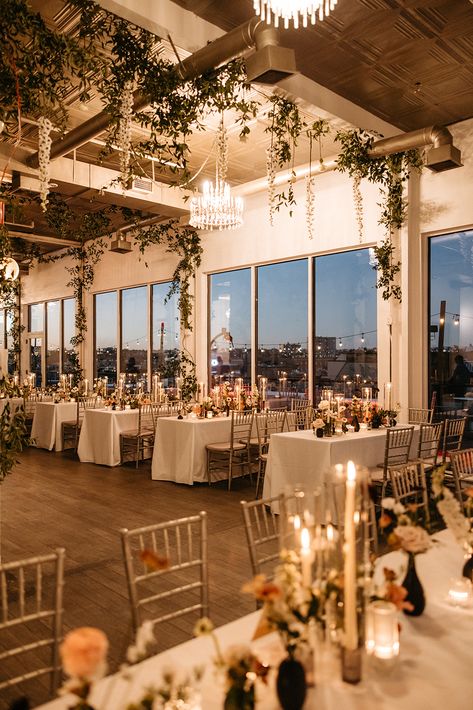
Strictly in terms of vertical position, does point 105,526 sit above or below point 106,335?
below

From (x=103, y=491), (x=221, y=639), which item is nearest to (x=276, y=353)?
(x=103, y=491)

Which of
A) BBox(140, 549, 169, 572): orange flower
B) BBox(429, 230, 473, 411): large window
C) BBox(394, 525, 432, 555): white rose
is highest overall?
BBox(429, 230, 473, 411): large window

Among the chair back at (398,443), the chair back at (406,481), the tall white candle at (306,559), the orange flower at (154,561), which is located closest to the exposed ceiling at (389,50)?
the chair back at (398,443)

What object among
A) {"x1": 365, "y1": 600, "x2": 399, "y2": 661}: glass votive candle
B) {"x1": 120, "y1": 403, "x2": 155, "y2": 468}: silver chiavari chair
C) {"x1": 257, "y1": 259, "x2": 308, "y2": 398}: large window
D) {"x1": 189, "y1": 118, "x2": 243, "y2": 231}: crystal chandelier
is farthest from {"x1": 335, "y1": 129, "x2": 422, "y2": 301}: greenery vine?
{"x1": 365, "y1": 600, "x2": 399, "y2": 661}: glass votive candle

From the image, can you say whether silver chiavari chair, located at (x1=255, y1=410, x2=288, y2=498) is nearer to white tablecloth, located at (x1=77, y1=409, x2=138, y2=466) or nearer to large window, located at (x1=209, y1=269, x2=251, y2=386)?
white tablecloth, located at (x1=77, y1=409, x2=138, y2=466)

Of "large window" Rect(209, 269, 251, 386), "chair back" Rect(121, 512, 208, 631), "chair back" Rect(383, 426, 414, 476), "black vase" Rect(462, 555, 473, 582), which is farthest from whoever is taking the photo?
"large window" Rect(209, 269, 251, 386)

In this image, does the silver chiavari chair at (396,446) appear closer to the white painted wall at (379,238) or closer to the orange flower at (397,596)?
the white painted wall at (379,238)

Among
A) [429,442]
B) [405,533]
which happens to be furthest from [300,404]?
[405,533]

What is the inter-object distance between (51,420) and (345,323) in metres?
5.21

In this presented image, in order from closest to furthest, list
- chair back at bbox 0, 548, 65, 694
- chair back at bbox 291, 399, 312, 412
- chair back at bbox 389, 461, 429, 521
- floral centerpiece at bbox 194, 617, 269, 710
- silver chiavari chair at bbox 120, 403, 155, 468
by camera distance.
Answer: floral centerpiece at bbox 194, 617, 269, 710
chair back at bbox 0, 548, 65, 694
chair back at bbox 389, 461, 429, 521
silver chiavari chair at bbox 120, 403, 155, 468
chair back at bbox 291, 399, 312, 412

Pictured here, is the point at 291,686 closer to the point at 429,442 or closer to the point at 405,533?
the point at 405,533

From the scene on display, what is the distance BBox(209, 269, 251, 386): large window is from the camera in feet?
33.3

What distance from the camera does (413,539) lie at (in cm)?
161

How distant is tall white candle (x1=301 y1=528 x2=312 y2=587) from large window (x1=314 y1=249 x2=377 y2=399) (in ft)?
22.1
